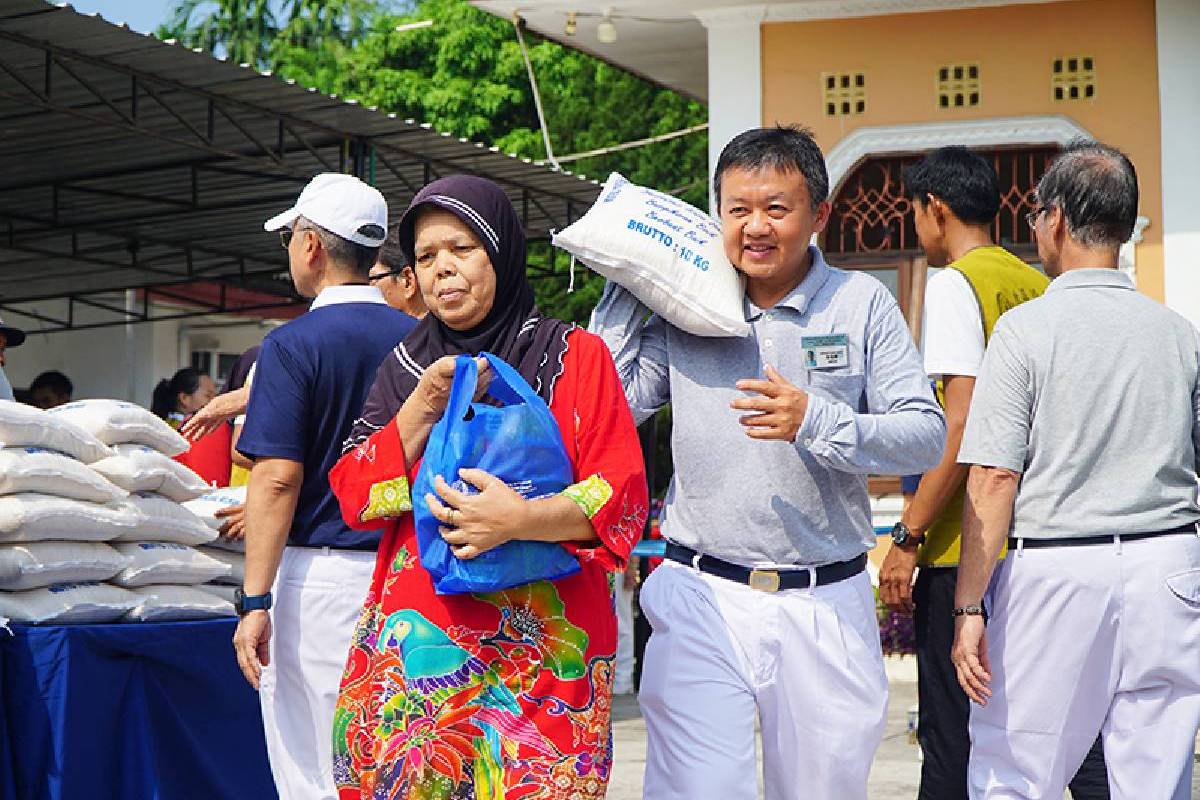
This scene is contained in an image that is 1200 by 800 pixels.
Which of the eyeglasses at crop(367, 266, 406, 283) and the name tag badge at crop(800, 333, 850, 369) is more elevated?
the eyeglasses at crop(367, 266, 406, 283)

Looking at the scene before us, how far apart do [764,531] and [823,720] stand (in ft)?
1.37

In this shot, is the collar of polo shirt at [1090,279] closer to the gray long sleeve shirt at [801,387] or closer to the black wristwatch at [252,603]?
the gray long sleeve shirt at [801,387]

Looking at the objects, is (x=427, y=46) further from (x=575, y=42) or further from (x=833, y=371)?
(x=833, y=371)

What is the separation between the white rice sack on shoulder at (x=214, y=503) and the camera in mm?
5453

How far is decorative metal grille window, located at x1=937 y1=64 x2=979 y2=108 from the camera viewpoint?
36.7 ft

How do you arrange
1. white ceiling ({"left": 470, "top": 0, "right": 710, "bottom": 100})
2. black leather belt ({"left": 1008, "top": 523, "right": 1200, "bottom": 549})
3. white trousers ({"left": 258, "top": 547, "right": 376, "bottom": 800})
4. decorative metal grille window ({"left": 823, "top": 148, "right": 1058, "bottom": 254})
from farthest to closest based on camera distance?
1. white ceiling ({"left": 470, "top": 0, "right": 710, "bottom": 100})
2. decorative metal grille window ({"left": 823, "top": 148, "right": 1058, "bottom": 254})
3. white trousers ({"left": 258, "top": 547, "right": 376, "bottom": 800})
4. black leather belt ({"left": 1008, "top": 523, "right": 1200, "bottom": 549})

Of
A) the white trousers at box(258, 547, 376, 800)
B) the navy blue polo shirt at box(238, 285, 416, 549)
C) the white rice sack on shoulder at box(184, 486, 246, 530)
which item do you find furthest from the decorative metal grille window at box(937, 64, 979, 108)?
the white trousers at box(258, 547, 376, 800)

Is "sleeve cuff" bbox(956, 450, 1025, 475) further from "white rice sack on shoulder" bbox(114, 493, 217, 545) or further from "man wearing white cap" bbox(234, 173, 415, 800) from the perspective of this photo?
"white rice sack on shoulder" bbox(114, 493, 217, 545)

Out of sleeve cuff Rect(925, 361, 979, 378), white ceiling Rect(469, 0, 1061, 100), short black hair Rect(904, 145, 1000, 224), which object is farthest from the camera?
white ceiling Rect(469, 0, 1061, 100)

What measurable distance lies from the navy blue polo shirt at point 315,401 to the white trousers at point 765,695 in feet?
3.29

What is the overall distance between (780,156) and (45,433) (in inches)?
94.7

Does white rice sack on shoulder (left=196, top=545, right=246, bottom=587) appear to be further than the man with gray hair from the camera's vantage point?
Yes

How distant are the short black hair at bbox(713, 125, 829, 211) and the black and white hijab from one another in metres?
0.56

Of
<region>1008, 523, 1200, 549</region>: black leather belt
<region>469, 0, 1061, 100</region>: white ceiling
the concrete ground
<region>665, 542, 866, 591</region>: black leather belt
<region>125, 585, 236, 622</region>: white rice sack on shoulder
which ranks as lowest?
the concrete ground
